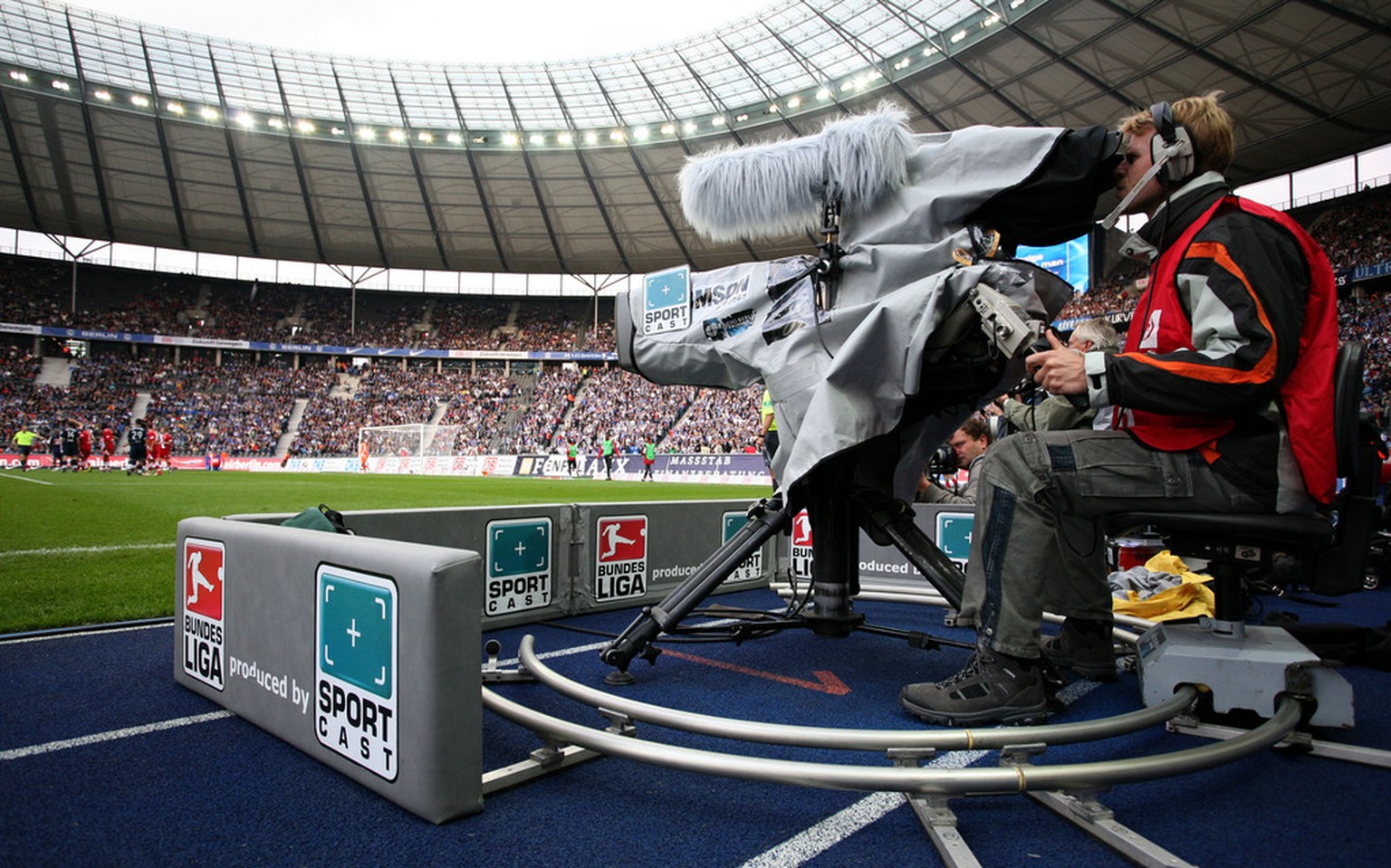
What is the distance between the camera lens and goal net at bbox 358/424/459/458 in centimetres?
3344

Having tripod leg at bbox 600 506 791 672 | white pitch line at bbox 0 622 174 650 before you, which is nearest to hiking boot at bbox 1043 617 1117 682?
tripod leg at bbox 600 506 791 672

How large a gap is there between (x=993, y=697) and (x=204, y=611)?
269 centimetres

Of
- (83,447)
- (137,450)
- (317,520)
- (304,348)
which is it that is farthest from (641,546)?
(304,348)

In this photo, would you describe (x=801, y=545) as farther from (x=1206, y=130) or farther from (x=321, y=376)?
(x=321, y=376)

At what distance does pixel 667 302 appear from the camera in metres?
2.81

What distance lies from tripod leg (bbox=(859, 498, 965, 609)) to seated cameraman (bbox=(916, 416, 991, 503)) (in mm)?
2984

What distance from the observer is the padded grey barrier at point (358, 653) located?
1.69 metres

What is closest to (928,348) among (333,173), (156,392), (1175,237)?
(1175,237)

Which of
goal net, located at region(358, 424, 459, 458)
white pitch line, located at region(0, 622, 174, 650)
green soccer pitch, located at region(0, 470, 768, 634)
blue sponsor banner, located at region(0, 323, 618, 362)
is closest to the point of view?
white pitch line, located at region(0, 622, 174, 650)

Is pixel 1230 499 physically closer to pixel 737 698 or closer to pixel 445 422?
pixel 737 698

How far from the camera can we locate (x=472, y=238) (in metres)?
38.2

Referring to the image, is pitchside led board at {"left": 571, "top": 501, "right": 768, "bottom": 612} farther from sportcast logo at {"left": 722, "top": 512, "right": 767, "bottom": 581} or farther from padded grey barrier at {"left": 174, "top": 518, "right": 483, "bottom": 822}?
padded grey barrier at {"left": 174, "top": 518, "right": 483, "bottom": 822}

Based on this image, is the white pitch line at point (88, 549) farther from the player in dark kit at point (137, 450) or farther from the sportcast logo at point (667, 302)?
the player in dark kit at point (137, 450)

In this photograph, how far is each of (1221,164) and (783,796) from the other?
2250 millimetres
